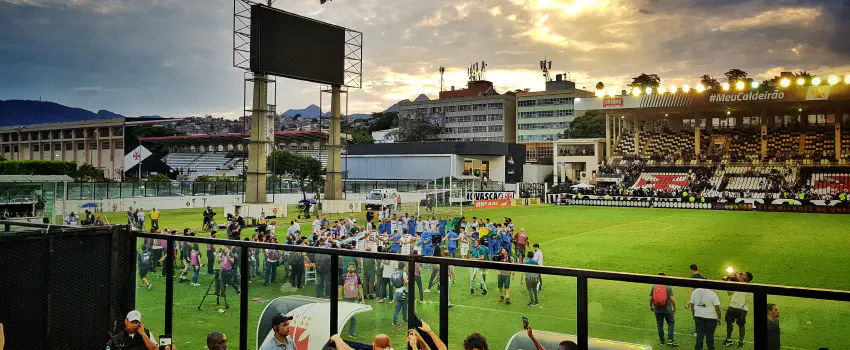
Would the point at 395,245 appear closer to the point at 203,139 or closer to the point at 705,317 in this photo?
the point at 705,317

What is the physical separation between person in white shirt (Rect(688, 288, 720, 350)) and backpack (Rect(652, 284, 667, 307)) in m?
0.22

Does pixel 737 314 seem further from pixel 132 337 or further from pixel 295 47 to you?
pixel 295 47

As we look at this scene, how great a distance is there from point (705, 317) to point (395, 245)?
1500 centimetres

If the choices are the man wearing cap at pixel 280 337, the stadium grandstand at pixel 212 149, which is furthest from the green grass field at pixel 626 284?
the stadium grandstand at pixel 212 149

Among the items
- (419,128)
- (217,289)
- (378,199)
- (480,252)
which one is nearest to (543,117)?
(419,128)

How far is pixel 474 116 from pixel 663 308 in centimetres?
12522

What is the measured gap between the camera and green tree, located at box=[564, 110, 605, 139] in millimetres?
106812

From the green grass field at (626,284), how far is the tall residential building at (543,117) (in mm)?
69485

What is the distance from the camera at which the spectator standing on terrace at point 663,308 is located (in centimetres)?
500

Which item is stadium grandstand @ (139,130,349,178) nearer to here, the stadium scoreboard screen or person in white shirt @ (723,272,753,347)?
the stadium scoreboard screen

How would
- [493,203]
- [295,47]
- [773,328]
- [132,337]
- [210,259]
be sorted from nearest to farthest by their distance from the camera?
[773,328], [132,337], [210,259], [295,47], [493,203]

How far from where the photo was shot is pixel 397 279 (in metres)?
6.27

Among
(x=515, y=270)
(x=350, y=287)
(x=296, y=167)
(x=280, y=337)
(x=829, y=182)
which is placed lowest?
(x=280, y=337)

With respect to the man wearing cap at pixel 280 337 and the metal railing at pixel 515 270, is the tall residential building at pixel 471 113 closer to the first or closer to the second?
the metal railing at pixel 515 270
